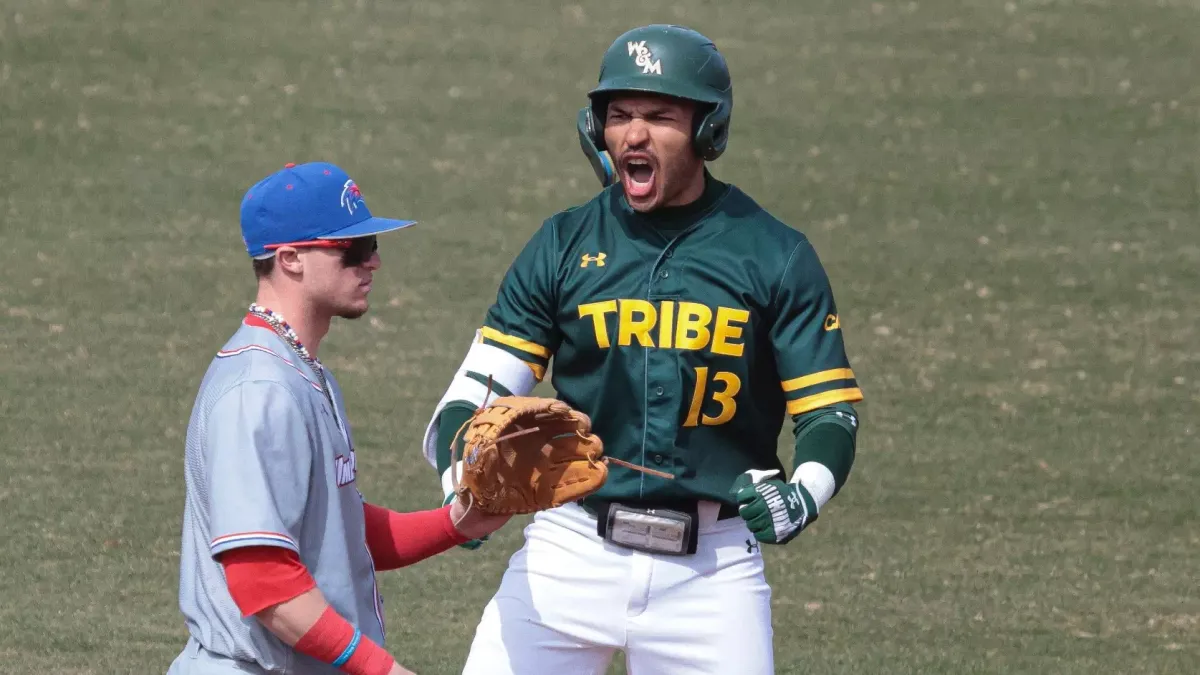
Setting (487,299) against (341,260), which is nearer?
(341,260)

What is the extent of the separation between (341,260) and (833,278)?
8.43 m

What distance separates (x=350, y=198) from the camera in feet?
13.9

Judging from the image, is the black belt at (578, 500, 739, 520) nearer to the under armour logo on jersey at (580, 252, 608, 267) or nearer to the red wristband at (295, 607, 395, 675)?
the under armour logo on jersey at (580, 252, 608, 267)

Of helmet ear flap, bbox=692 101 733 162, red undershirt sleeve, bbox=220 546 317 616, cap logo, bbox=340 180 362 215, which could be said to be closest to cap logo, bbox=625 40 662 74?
helmet ear flap, bbox=692 101 733 162

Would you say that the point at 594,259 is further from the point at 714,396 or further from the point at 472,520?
the point at 472,520

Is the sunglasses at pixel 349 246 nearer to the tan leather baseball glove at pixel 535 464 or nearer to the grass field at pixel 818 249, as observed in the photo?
the tan leather baseball glove at pixel 535 464

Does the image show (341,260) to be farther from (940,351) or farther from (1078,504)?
(940,351)

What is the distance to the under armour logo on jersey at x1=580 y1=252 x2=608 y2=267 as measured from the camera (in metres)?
4.88

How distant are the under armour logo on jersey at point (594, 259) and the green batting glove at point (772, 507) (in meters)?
0.76

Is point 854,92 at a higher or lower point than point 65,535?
higher

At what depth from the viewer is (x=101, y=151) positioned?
567 inches

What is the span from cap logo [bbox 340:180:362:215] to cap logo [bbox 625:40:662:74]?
36.3 inches

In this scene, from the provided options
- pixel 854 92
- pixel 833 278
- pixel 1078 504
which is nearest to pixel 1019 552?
pixel 1078 504

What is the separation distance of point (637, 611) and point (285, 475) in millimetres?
1220
